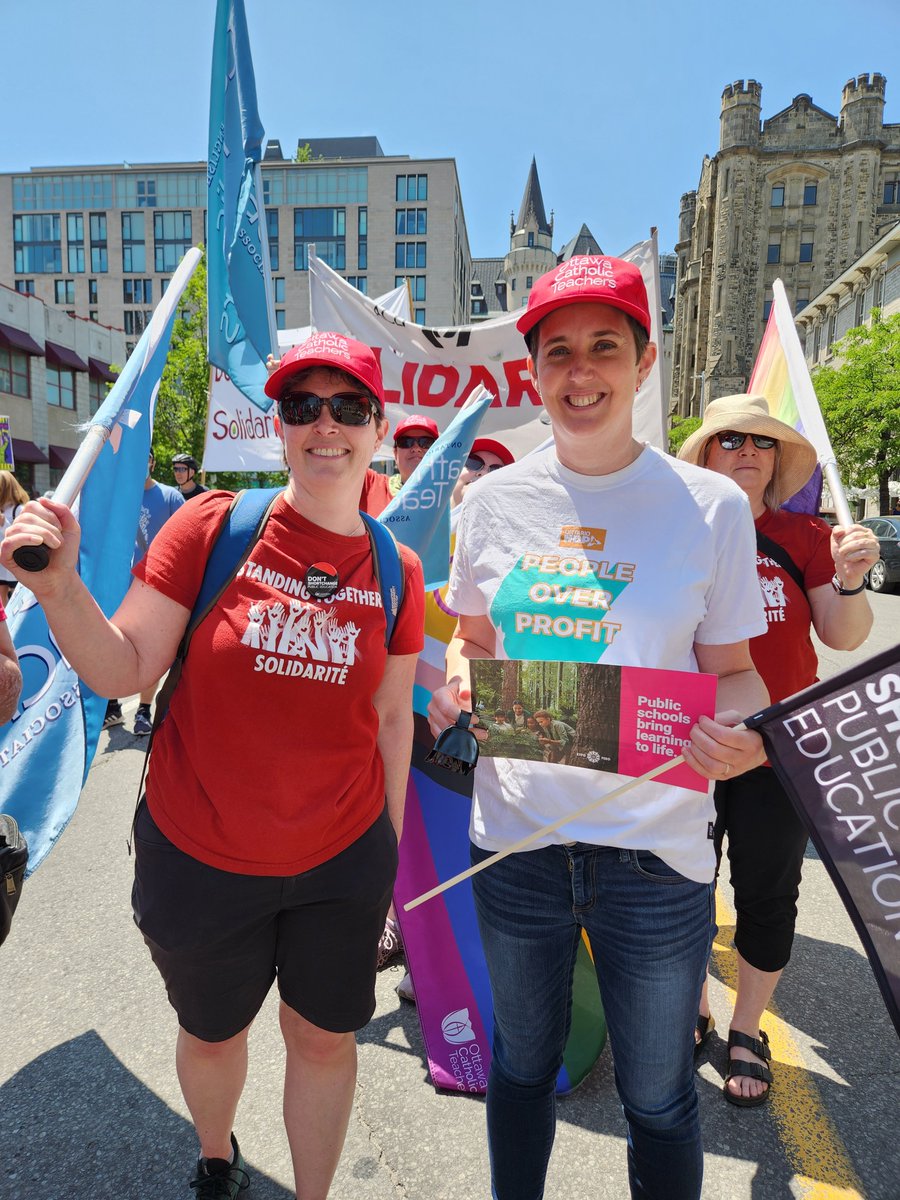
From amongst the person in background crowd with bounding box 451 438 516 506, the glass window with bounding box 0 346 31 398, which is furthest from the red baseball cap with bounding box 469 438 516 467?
the glass window with bounding box 0 346 31 398

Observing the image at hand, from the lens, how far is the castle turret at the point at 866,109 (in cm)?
5734

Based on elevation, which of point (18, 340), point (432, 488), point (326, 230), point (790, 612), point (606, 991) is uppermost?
point (326, 230)

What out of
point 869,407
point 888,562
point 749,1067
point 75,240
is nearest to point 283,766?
point 749,1067

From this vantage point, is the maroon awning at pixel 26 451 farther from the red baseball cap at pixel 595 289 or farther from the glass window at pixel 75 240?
the glass window at pixel 75 240

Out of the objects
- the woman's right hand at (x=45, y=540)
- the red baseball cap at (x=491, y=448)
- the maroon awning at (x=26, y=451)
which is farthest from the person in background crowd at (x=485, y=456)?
the maroon awning at (x=26, y=451)

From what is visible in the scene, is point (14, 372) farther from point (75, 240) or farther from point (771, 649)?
point (75, 240)

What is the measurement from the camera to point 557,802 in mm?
1569

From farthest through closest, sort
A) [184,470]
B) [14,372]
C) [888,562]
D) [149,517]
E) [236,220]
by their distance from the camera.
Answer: [14,372]
[888,562]
[184,470]
[149,517]
[236,220]

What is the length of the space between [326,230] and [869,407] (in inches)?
1848

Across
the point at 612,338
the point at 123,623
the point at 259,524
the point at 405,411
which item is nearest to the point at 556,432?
the point at 612,338

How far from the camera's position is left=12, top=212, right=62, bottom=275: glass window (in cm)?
6188

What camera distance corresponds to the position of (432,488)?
268 centimetres

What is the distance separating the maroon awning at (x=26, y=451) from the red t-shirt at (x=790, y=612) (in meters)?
35.2

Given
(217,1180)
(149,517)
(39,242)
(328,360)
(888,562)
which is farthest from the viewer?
(39,242)
